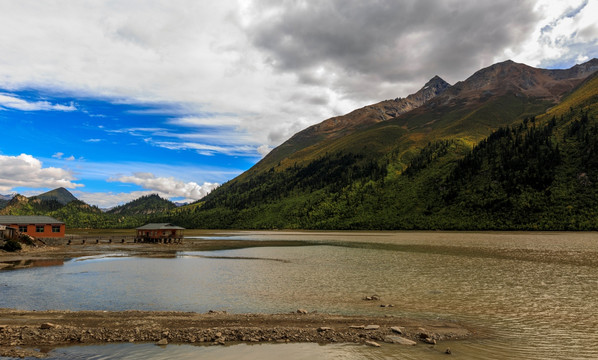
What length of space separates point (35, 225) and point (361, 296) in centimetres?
11162

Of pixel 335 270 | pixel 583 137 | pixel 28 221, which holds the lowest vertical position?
pixel 335 270

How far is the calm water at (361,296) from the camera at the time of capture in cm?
1566

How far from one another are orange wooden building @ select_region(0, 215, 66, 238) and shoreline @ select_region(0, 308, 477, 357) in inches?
3849

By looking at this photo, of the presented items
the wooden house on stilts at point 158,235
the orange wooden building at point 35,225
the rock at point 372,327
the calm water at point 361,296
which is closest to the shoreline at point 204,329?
the rock at point 372,327

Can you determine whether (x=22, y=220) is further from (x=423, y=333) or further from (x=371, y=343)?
(x=423, y=333)

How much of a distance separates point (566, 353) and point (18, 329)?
26.5 meters

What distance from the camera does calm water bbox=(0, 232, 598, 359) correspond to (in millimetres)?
15664

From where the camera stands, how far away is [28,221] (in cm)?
10044

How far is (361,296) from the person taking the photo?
29.2 metres

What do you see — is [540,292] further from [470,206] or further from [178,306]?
[470,206]

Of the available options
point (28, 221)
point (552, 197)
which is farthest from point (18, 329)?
point (552, 197)

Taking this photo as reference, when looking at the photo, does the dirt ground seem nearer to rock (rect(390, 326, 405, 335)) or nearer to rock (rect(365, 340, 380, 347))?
rock (rect(390, 326, 405, 335))

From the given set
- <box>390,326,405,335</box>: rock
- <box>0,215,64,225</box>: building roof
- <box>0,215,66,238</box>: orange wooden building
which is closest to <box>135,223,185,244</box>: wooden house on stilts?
<box>0,215,66,238</box>: orange wooden building

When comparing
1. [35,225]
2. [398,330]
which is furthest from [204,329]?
[35,225]
